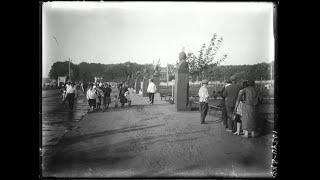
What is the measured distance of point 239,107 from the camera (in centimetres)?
481

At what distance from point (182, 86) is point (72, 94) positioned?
1.99 metres

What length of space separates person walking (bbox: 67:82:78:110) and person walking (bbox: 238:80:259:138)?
115 inches

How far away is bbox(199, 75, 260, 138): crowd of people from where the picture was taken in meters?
4.77

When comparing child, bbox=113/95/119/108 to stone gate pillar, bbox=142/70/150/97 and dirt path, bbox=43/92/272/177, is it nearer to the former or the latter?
dirt path, bbox=43/92/272/177

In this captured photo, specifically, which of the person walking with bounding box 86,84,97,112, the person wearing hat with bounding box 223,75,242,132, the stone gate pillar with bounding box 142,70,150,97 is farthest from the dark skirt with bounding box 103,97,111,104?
the person wearing hat with bounding box 223,75,242,132

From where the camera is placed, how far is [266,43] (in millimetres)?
4812

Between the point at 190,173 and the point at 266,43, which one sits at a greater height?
the point at 266,43

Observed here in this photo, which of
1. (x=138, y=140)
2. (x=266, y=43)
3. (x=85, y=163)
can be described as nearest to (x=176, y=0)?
(x=266, y=43)

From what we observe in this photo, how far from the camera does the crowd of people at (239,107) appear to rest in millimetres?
4766

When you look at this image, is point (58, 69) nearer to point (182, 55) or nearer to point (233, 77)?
point (182, 55)

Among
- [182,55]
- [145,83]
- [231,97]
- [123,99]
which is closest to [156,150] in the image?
[123,99]

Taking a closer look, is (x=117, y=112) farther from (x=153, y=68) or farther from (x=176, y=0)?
(x=176, y=0)

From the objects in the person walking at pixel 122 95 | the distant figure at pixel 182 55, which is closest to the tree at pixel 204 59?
the distant figure at pixel 182 55

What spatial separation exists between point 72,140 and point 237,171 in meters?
2.82
